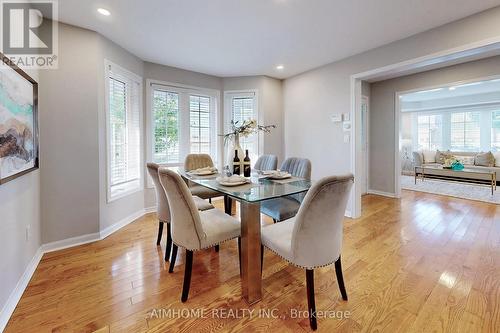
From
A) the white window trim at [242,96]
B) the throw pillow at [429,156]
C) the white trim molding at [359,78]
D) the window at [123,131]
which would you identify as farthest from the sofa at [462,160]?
the window at [123,131]

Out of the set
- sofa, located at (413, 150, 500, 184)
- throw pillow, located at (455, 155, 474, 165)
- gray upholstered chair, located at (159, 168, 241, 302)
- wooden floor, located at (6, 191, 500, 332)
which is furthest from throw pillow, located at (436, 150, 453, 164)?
gray upholstered chair, located at (159, 168, 241, 302)

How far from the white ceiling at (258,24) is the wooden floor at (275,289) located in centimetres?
249

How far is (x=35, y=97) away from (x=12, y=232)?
4.21 ft

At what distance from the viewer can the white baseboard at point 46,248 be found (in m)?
1.50

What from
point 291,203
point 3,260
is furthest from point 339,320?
point 3,260

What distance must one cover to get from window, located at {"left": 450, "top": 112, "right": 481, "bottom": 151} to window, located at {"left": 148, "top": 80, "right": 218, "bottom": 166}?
8476 millimetres

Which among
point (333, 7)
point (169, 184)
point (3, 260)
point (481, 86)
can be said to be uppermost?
point (481, 86)

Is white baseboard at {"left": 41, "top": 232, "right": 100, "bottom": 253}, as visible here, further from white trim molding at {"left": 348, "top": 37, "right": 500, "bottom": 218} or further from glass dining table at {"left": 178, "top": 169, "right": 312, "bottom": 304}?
white trim molding at {"left": 348, "top": 37, "right": 500, "bottom": 218}

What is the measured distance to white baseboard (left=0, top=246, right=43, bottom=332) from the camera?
1.44 meters

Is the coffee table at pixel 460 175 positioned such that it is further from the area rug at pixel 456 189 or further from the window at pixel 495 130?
the window at pixel 495 130

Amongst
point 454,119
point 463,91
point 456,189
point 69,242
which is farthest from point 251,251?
point 454,119

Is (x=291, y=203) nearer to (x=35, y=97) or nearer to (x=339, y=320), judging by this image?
(x=339, y=320)

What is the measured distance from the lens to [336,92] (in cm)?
365

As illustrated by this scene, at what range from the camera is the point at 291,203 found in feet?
7.66
